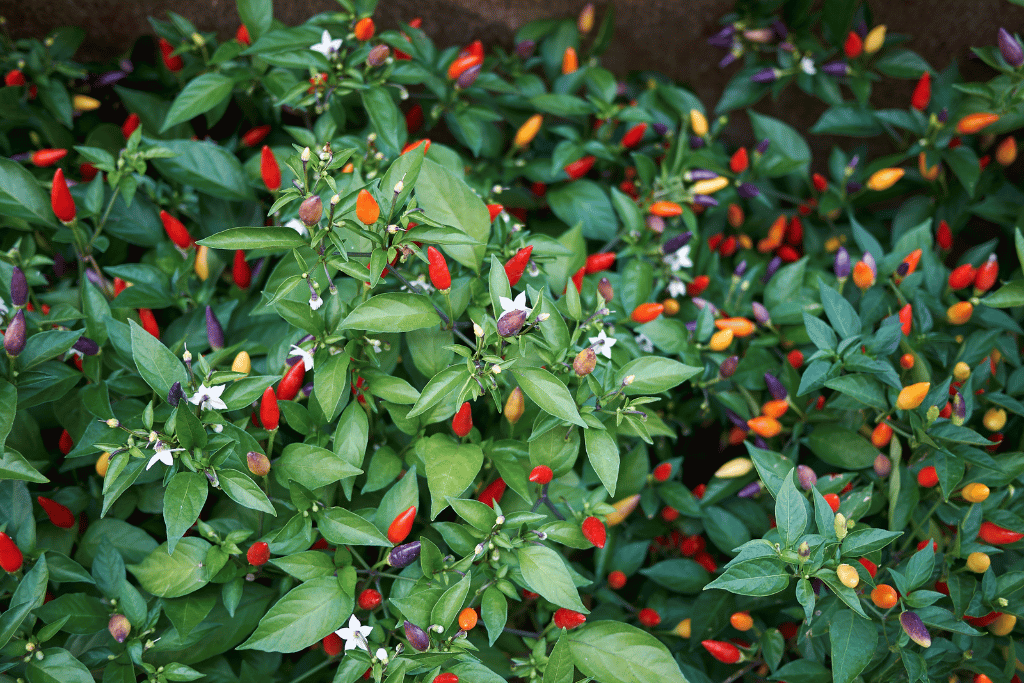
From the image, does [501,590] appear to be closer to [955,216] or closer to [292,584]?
[292,584]

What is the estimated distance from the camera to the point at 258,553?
1.34 metres

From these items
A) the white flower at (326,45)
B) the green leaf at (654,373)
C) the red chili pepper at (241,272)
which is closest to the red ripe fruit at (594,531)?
the green leaf at (654,373)

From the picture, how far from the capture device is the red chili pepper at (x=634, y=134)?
1.98 meters

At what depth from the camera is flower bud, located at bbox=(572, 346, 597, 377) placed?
1.23 m

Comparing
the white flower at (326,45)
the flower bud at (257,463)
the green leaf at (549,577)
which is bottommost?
the green leaf at (549,577)

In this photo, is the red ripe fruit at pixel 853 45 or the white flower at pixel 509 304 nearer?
the white flower at pixel 509 304

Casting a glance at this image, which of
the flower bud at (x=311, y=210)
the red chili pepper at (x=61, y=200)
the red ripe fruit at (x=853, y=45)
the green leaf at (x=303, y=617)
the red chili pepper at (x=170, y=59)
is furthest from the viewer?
the red ripe fruit at (x=853, y=45)

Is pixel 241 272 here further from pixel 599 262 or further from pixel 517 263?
pixel 599 262

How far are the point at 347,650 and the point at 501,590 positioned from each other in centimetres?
31

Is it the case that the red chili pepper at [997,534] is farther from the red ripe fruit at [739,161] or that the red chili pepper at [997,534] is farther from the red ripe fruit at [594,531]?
the red ripe fruit at [739,161]

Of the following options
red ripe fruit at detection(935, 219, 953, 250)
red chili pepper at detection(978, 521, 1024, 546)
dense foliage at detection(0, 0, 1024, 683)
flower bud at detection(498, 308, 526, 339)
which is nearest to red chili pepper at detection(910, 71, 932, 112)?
dense foliage at detection(0, 0, 1024, 683)

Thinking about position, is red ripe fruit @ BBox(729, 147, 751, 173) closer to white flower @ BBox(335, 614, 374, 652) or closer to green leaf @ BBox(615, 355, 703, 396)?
green leaf @ BBox(615, 355, 703, 396)

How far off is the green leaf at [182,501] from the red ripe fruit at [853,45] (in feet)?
7.21

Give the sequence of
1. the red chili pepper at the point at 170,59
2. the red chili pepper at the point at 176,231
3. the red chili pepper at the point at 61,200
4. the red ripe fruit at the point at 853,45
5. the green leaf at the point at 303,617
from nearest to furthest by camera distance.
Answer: the green leaf at the point at 303,617
the red chili pepper at the point at 61,200
the red chili pepper at the point at 176,231
the red chili pepper at the point at 170,59
the red ripe fruit at the point at 853,45
